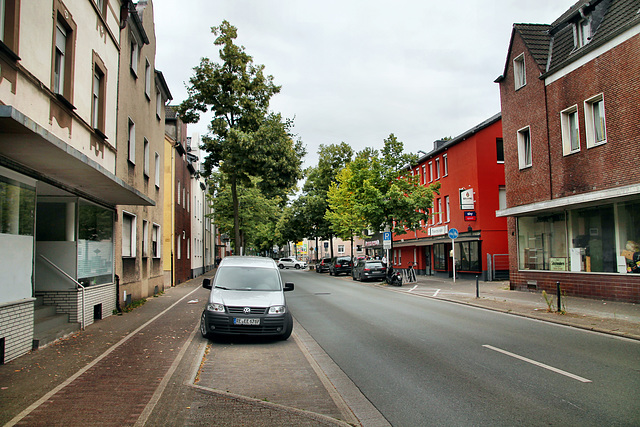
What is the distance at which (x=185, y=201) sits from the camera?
1283 inches

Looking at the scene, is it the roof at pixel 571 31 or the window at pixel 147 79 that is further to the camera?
the window at pixel 147 79

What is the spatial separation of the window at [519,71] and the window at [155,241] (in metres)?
17.0

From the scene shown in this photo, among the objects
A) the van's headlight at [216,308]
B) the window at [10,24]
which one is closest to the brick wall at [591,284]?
the van's headlight at [216,308]

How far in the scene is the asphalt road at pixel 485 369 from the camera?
5234mm

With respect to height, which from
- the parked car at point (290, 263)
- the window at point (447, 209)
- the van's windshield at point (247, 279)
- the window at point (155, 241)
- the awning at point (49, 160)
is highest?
the window at point (447, 209)

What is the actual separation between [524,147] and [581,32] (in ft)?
A: 16.8

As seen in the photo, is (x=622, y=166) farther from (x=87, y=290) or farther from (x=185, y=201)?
(x=185, y=201)

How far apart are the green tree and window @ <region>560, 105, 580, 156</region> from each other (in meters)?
14.2

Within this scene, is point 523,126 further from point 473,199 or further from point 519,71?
point 473,199

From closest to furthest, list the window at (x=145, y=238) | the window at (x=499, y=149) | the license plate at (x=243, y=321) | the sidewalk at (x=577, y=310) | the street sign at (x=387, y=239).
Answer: the license plate at (x=243, y=321) < the sidewalk at (x=577, y=310) < the window at (x=145, y=238) < the street sign at (x=387, y=239) < the window at (x=499, y=149)

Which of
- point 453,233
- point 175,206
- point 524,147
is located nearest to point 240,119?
point 175,206

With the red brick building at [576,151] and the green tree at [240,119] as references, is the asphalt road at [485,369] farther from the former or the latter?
the green tree at [240,119]

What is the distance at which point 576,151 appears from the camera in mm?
17234

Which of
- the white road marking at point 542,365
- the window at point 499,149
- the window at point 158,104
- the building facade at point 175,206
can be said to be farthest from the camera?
the window at point 499,149
